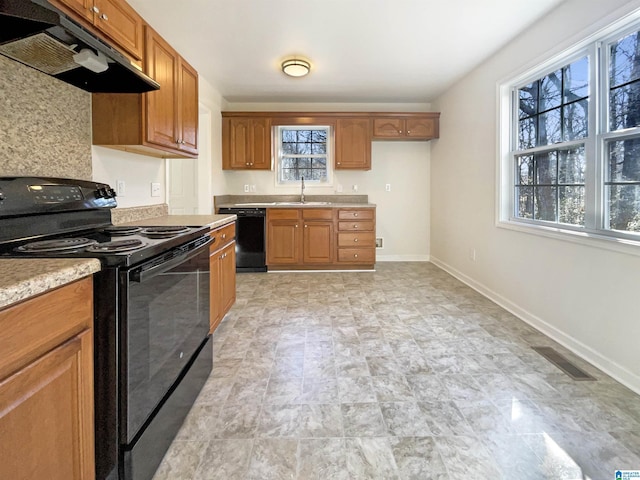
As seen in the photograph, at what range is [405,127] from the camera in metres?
5.14

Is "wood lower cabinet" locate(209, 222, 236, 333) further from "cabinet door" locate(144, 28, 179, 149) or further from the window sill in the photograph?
the window sill

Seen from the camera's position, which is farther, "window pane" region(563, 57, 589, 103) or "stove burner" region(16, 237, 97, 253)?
"window pane" region(563, 57, 589, 103)

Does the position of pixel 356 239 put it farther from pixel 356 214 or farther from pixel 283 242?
pixel 283 242

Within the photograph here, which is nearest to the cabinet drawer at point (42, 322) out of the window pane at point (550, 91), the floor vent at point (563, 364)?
the floor vent at point (563, 364)

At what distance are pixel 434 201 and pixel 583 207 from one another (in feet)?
9.66

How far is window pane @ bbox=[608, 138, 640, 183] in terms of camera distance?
80.4 inches

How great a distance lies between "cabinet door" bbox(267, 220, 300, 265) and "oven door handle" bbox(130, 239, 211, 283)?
3.03 metres

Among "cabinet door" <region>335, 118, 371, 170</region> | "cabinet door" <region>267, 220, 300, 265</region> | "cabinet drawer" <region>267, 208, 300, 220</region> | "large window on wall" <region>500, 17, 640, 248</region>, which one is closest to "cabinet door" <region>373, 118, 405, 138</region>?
"cabinet door" <region>335, 118, 371, 170</region>

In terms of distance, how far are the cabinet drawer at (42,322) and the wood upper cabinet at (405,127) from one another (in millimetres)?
4713

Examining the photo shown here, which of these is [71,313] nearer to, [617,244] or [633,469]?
[633,469]

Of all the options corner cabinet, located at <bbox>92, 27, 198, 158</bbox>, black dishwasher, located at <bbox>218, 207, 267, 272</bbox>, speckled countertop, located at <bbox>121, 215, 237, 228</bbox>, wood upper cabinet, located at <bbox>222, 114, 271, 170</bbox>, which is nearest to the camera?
corner cabinet, located at <bbox>92, 27, 198, 158</bbox>

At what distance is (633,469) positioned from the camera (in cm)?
131

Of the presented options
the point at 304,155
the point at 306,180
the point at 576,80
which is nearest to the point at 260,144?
the point at 304,155

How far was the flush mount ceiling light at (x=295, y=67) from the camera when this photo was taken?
145 inches
